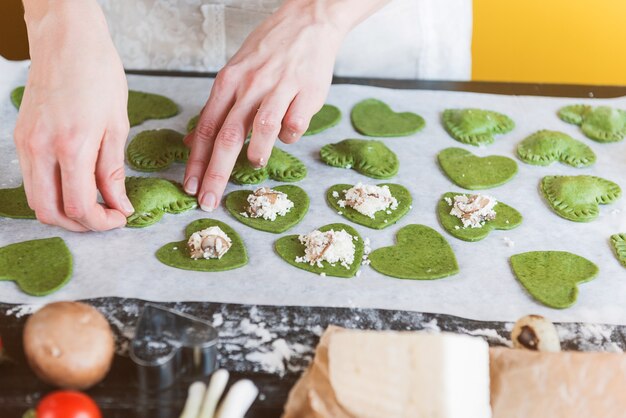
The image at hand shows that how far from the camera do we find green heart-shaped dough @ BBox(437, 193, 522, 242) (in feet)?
5.10

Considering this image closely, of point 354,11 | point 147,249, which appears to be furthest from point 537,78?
point 147,249

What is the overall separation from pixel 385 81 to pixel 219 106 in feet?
2.13

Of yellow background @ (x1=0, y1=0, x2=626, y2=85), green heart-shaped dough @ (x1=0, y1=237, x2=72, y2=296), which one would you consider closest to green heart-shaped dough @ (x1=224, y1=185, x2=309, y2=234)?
green heart-shaped dough @ (x1=0, y1=237, x2=72, y2=296)

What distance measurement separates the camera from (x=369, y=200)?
1.60 meters

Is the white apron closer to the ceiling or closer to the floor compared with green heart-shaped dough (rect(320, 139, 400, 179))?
closer to the ceiling

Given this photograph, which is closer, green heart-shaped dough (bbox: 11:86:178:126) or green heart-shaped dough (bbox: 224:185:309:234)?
green heart-shaped dough (bbox: 224:185:309:234)

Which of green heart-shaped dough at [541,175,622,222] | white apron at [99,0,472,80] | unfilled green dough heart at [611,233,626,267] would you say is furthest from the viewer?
white apron at [99,0,472,80]

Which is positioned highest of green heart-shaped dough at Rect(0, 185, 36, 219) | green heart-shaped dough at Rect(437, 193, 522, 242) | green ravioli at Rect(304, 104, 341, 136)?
green ravioli at Rect(304, 104, 341, 136)

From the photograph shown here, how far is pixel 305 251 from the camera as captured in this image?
1465mm

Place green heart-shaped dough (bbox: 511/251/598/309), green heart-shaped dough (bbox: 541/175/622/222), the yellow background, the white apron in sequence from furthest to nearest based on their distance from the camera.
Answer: the yellow background, the white apron, green heart-shaped dough (bbox: 541/175/622/222), green heart-shaped dough (bbox: 511/251/598/309)

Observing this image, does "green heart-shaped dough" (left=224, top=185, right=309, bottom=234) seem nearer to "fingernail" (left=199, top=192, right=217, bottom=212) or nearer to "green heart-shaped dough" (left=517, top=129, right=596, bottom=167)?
"fingernail" (left=199, top=192, right=217, bottom=212)

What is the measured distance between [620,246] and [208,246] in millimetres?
877

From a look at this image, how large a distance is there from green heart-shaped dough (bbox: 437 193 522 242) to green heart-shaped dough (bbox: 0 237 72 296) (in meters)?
0.80

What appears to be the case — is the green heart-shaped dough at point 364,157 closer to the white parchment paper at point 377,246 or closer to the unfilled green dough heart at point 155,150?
the white parchment paper at point 377,246
